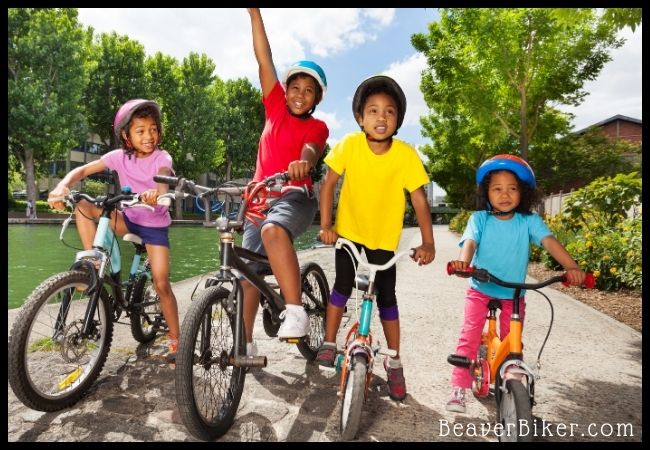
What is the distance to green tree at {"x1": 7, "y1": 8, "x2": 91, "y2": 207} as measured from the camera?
28062 mm

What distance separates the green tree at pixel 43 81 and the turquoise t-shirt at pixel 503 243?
31.2 m

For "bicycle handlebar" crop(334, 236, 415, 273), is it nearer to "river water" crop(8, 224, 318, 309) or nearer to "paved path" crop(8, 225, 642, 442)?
"paved path" crop(8, 225, 642, 442)

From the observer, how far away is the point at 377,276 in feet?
10.5

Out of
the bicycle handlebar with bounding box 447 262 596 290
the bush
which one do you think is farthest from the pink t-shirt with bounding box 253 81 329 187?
the bush

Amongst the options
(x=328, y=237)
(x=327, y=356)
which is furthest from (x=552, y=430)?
→ (x=328, y=237)

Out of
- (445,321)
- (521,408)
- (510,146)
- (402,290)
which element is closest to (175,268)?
(402,290)

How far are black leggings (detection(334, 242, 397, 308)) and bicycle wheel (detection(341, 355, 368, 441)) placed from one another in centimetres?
63

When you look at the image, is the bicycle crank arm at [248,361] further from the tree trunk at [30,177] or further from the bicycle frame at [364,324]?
the tree trunk at [30,177]

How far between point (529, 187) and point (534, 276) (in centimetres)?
723

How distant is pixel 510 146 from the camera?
2867 cm

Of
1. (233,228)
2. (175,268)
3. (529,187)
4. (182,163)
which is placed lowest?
(175,268)

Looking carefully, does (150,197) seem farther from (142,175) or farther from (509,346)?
(509,346)

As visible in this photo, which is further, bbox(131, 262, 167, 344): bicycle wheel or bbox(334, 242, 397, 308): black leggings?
bbox(131, 262, 167, 344): bicycle wheel
